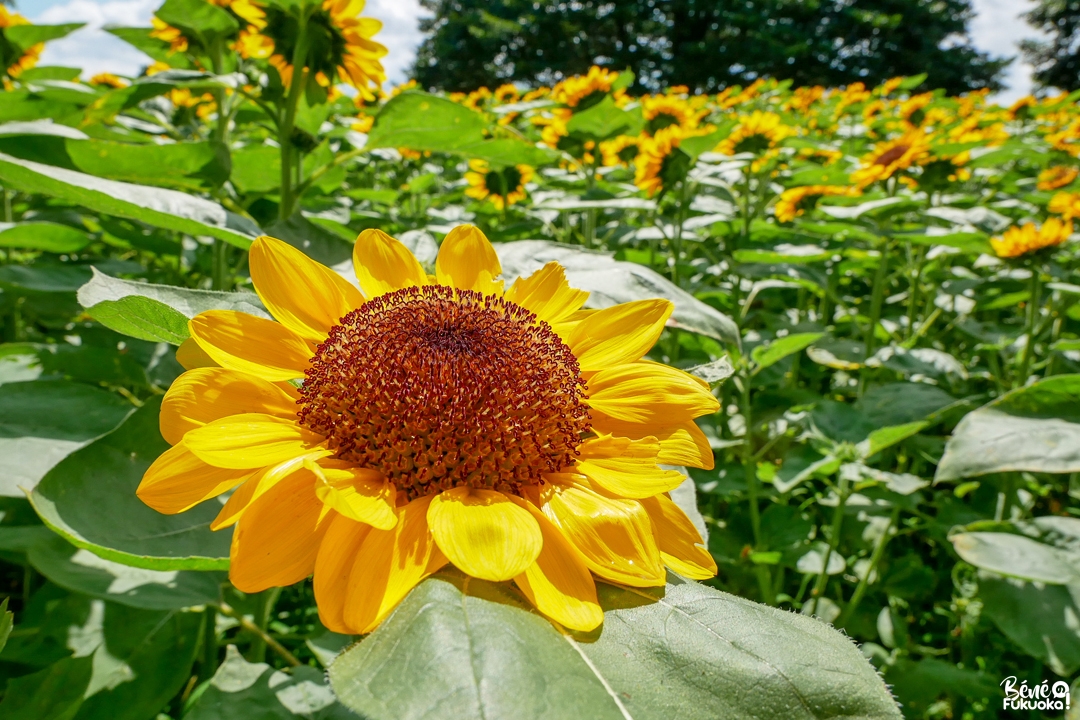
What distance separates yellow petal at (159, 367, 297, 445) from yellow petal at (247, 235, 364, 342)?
4.2 inches

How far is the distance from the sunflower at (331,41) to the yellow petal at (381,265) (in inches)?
28.5

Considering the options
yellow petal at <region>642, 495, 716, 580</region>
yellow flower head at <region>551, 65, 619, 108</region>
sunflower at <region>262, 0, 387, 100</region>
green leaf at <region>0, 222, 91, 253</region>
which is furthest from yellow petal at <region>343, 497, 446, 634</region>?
yellow flower head at <region>551, 65, 619, 108</region>

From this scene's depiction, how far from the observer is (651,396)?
2.63 feet

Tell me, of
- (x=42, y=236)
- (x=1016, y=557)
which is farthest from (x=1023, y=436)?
(x=42, y=236)

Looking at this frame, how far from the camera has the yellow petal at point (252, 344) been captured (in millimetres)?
724

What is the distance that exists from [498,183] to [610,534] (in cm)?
240

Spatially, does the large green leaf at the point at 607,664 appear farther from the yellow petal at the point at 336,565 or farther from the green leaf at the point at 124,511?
the green leaf at the point at 124,511

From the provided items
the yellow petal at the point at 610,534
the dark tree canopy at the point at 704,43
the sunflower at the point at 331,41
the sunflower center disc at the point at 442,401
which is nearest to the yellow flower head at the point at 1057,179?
the sunflower at the point at 331,41

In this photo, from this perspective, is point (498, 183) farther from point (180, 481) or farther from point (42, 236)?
point (180, 481)

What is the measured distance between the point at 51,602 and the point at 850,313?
8.92 feet

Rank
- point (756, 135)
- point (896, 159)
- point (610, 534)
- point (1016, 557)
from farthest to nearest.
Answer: point (756, 135) < point (896, 159) < point (1016, 557) < point (610, 534)

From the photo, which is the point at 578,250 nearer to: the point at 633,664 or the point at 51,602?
the point at 633,664

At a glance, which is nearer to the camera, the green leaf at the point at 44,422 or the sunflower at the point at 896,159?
the green leaf at the point at 44,422

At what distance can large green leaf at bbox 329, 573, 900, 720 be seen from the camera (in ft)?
1.56
